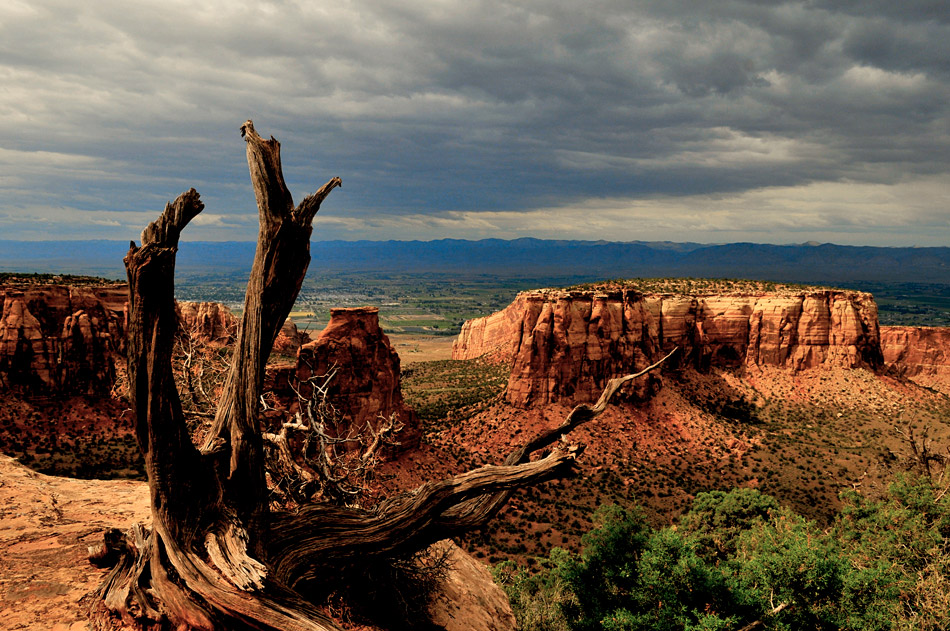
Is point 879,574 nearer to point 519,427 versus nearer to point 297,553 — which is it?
point 297,553

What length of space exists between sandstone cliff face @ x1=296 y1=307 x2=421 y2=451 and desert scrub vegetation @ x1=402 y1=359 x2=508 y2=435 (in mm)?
12416

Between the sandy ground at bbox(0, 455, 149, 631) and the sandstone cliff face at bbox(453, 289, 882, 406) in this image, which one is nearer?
the sandy ground at bbox(0, 455, 149, 631)

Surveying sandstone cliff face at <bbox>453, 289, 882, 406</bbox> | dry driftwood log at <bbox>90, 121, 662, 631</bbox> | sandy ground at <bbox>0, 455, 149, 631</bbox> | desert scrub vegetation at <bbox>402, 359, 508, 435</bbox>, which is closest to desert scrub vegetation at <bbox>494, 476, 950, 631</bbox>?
dry driftwood log at <bbox>90, 121, 662, 631</bbox>

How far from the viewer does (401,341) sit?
18950cm

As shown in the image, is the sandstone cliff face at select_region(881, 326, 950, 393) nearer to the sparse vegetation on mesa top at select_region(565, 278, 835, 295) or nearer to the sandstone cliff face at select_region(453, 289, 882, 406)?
the sparse vegetation on mesa top at select_region(565, 278, 835, 295)

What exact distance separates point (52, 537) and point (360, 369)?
2485 centimetres

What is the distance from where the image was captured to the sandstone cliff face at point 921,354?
8519cm

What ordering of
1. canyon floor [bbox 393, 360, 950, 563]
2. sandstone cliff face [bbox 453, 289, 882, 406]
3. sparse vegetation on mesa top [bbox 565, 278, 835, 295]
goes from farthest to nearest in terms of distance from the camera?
sparse vegetation on mesa top [bbox 565, 278, 835, 295] → sandstone cliff face [bbox 453, 289, 882, 406] → canyon floor [bbox 393, 360, 950, 563]

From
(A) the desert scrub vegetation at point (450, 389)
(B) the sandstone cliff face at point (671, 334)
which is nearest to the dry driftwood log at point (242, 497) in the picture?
(A) the desert scrub vegetation at point (450, 389)

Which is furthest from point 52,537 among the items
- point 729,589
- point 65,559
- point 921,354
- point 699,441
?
point 921,354

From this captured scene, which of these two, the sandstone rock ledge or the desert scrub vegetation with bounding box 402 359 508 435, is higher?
the sandstone rock ledge

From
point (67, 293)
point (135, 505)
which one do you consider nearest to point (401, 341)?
point (67, 293)

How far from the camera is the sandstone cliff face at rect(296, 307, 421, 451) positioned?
3562 cm

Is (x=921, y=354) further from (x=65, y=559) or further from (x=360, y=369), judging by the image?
(x=65, y=559)
